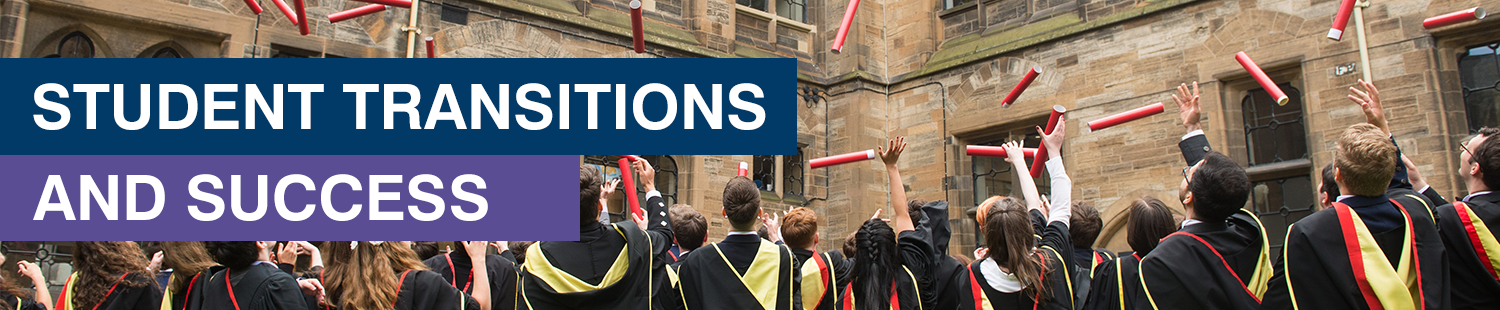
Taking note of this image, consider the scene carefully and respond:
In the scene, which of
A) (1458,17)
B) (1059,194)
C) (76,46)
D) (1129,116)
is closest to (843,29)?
(1129,116)

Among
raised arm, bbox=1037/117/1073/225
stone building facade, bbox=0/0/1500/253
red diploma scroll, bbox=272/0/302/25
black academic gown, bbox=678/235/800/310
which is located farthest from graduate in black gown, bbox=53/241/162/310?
stone building facade, bbox=0/0/1500/253

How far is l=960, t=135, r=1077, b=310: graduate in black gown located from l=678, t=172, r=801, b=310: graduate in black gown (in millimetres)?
714

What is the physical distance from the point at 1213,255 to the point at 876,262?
58.7 inches

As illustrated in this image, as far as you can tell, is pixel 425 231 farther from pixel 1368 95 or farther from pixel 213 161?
pixel 1368 95

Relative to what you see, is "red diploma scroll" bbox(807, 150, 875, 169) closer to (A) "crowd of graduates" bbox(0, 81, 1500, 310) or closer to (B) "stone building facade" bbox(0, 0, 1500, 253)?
(B) "stone building facade" bbox(0, 0, 1500, 253)

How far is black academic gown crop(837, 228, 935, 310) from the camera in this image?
4188 mm

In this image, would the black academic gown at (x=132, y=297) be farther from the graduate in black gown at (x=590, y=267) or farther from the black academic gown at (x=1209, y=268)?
the black academic gown at (x=1209, y=268)

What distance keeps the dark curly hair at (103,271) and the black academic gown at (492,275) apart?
1196mm

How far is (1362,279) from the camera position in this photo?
276 centimetres

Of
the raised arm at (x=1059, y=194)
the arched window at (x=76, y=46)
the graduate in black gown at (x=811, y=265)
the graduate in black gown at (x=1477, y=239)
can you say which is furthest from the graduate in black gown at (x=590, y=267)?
the arched window at (x=76, y=46)

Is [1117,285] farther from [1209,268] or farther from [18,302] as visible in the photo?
[18,302]

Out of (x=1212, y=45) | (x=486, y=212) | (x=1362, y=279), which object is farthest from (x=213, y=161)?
(x=1212, y=45)

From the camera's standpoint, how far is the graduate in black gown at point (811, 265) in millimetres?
4305

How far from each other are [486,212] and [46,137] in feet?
8.38
